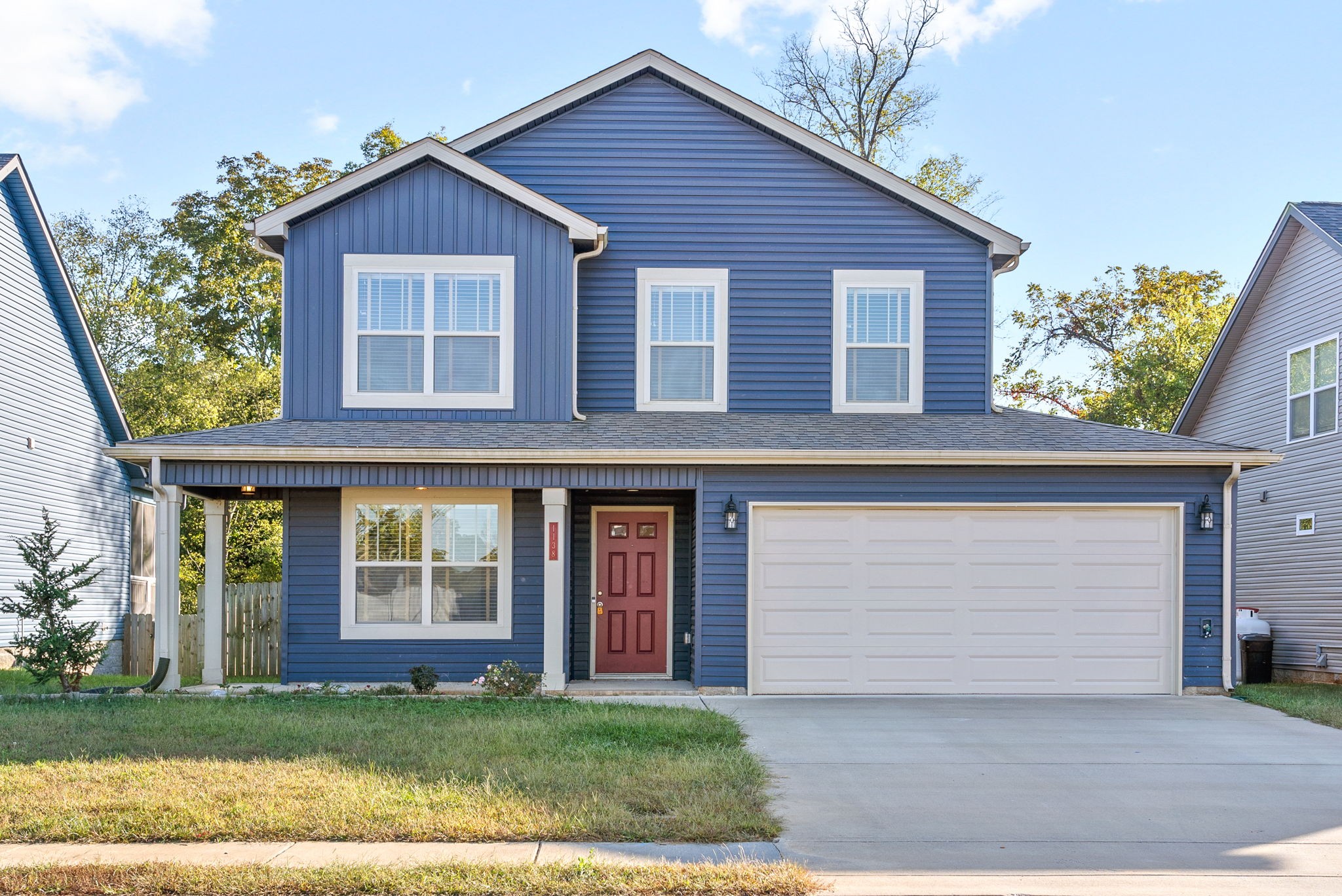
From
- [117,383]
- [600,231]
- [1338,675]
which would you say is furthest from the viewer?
[117,383]

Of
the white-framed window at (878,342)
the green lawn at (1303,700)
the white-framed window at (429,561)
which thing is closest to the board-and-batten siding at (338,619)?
the white-framed window at (429,561)

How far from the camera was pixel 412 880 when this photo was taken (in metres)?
5.72

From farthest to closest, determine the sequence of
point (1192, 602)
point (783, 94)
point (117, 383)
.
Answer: point (783, 94)
point (117, 383)
point (1192, 602)

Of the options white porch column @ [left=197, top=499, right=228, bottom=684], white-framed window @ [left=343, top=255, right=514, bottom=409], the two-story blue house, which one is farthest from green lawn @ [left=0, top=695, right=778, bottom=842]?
white-framed window @ [left=343, top=255, right=514, bottom=409]

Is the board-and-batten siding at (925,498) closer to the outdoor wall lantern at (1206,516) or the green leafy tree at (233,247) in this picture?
the outdoor wall lantern at (1206,516)

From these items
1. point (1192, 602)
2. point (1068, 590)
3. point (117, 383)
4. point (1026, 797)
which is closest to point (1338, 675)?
point (1192, 602)

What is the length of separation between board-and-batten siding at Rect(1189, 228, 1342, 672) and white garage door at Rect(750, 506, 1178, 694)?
4.46 metres

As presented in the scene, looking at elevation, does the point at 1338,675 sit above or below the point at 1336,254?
below

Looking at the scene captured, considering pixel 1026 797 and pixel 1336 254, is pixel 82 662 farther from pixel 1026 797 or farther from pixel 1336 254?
pixel 1336 254

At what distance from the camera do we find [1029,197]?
29453 millimetres

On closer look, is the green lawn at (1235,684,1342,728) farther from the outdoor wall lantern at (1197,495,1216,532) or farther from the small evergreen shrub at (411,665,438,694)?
the small evergreen shrub at (411,665,438,694)

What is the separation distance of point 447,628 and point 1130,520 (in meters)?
7.98

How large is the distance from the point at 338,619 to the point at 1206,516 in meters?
9.99

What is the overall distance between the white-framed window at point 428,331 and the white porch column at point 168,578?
2419 mm
